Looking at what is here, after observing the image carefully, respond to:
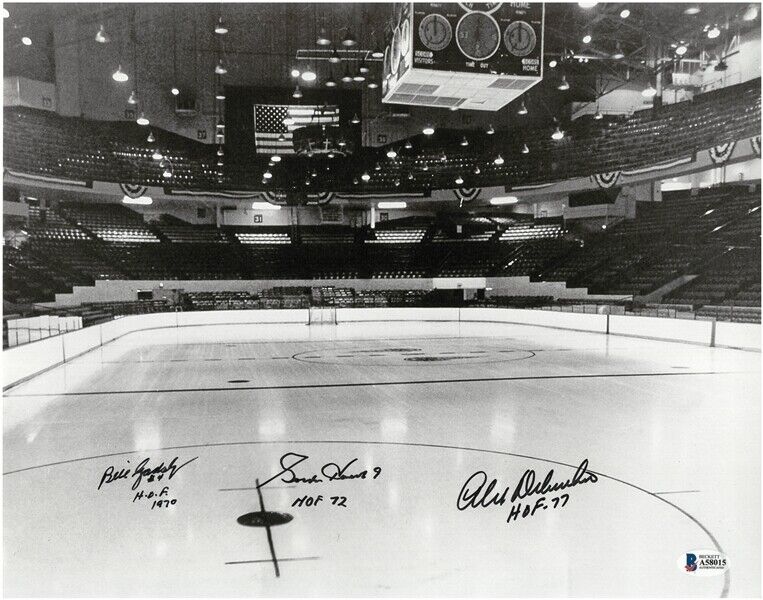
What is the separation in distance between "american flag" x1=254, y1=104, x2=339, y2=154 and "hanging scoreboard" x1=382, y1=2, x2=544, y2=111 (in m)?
19.2

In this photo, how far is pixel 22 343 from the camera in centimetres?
902

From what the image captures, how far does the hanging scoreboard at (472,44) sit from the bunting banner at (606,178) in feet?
54.9

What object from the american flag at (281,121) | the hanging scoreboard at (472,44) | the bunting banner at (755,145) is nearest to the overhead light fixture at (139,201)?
the american flag at (281,121)

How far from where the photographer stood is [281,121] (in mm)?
27078

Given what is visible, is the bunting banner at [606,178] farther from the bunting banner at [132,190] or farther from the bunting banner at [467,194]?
the bunting banner at [132,190]

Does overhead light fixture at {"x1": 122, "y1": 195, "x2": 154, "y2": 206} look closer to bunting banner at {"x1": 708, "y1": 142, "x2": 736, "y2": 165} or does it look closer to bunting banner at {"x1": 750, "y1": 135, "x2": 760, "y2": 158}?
bunting banner at {"x1": 708, "y1": 142, "x2": 736, "y2": 165}

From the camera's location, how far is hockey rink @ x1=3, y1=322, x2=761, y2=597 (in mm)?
2816

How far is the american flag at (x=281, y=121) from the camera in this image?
26656mm

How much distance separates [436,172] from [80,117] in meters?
15.1

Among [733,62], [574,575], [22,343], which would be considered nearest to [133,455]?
[574,575]

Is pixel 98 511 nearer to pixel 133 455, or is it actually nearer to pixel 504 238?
pixel 133 455
